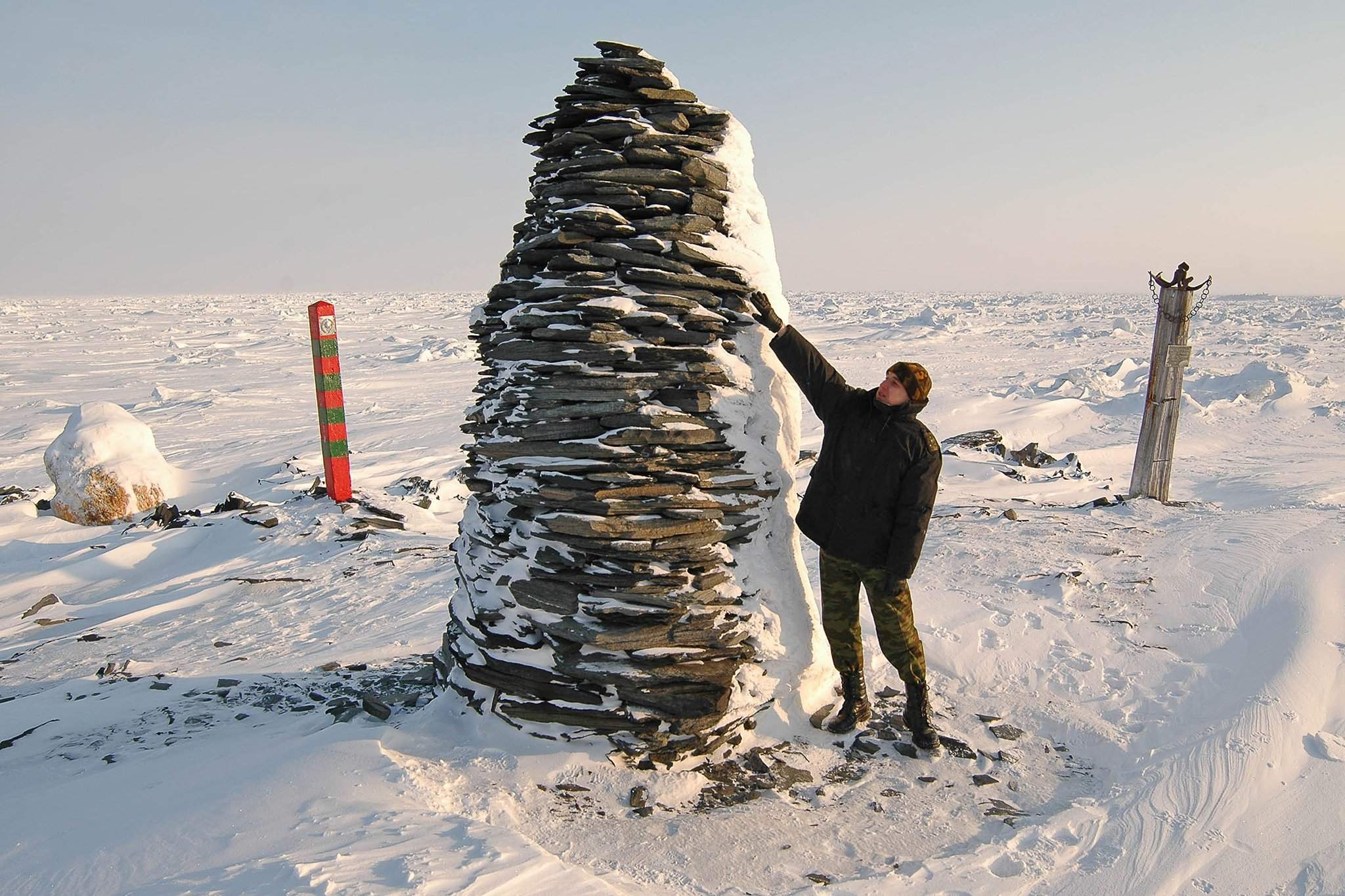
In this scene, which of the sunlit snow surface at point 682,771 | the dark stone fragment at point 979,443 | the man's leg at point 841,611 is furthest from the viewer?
the dark stone fragment at point 979,443

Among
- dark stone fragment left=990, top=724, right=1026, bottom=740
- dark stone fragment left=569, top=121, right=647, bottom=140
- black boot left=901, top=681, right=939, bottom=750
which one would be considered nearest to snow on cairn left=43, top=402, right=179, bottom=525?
dark stone fragment left=569, top=121, right=647, bottom=140

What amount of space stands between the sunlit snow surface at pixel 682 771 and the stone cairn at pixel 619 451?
291 mm

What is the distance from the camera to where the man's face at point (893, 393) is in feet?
12.1

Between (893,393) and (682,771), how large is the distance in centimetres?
184

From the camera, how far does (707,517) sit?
377 cm

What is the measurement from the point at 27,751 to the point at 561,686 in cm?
263

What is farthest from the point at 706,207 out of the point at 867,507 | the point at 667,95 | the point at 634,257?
the point at 867,507

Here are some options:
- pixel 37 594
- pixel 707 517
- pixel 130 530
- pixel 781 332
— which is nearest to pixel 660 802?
pixel 707 517

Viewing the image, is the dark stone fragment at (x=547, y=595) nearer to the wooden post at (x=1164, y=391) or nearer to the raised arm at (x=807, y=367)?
the raised arm at (x=807, y=367)

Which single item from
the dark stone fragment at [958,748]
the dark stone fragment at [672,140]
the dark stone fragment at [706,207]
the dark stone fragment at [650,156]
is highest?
the dark stone fragment at [672,140]

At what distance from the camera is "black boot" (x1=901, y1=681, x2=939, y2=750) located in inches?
154

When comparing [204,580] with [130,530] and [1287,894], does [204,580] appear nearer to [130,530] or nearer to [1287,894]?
[130,530]

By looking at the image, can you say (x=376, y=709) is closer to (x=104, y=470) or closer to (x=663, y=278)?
(x=663, y=278)

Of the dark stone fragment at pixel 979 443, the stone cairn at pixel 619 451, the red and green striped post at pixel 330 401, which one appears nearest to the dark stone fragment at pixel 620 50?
the stone cairn at pixel 619 451
